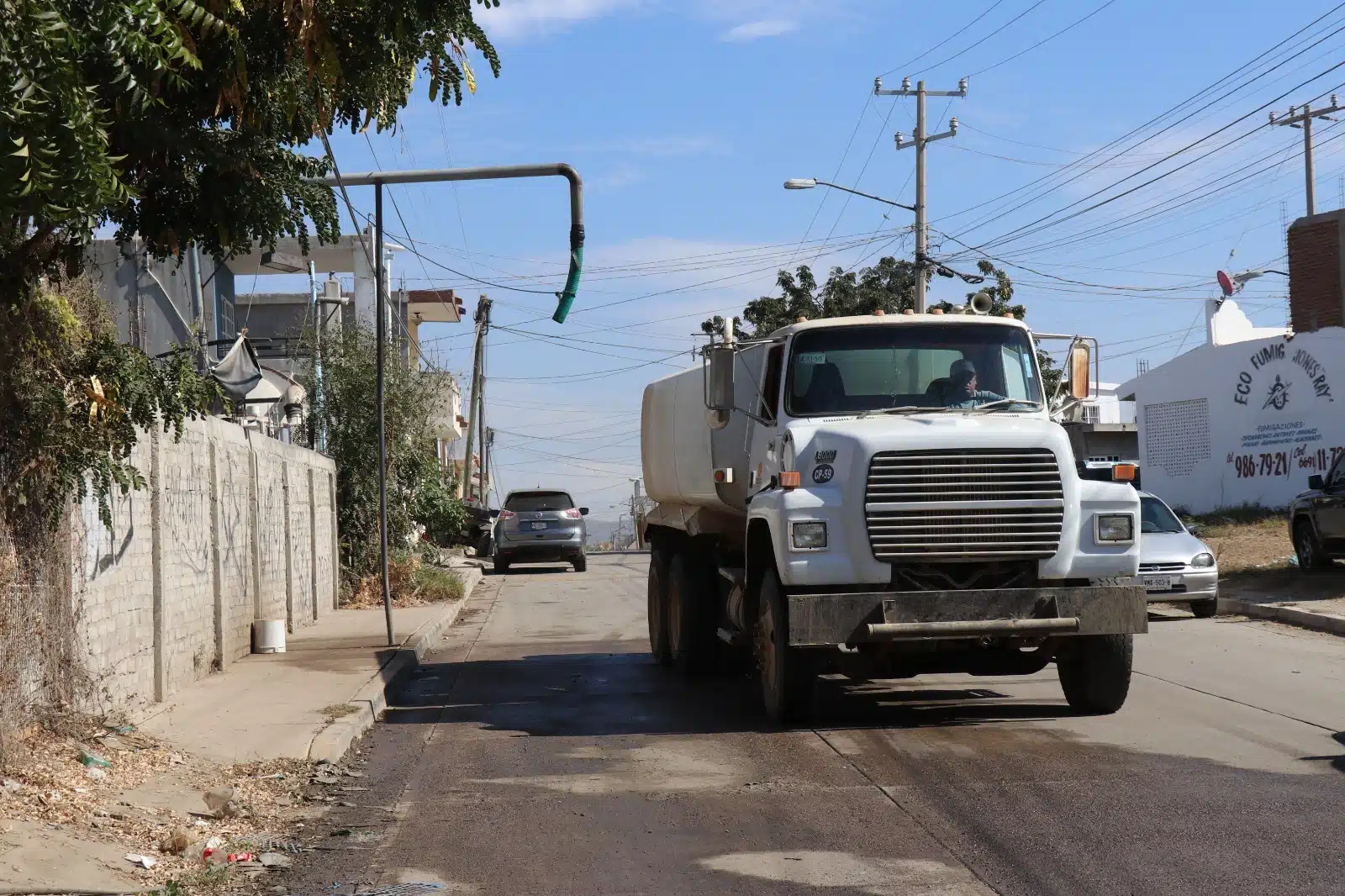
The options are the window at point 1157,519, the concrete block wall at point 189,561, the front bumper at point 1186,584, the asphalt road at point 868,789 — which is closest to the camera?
the asphalt road at point 868,789

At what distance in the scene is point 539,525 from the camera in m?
35.2

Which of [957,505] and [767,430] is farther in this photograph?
[767,430]

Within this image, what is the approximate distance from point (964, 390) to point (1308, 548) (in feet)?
44.7

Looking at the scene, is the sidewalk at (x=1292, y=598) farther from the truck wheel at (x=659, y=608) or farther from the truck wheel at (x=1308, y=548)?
the truck wheel at (x=659, y=608)

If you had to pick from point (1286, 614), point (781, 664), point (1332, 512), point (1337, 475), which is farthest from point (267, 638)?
point (1337, 475)

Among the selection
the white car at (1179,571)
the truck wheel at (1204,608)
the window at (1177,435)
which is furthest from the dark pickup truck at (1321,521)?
the window at (1177,435)

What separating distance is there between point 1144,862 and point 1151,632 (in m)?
11.8

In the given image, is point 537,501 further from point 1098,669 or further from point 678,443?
point 1098,669

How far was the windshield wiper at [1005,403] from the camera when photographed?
11258 millimetres

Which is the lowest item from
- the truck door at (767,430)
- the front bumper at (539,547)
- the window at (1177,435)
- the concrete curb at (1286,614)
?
the concrete curb at (1286,614)

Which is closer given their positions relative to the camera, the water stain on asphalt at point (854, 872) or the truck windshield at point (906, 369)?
the water stain on asphalt at point (854, 872)

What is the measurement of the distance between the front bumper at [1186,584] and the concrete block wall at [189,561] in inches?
426

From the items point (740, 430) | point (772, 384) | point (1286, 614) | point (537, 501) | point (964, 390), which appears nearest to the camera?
point (964, 390)

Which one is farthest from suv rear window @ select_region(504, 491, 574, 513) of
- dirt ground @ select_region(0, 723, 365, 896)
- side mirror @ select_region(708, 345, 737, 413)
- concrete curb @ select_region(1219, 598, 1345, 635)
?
dirt ground @ select_region(0, 723, 365, 896)
